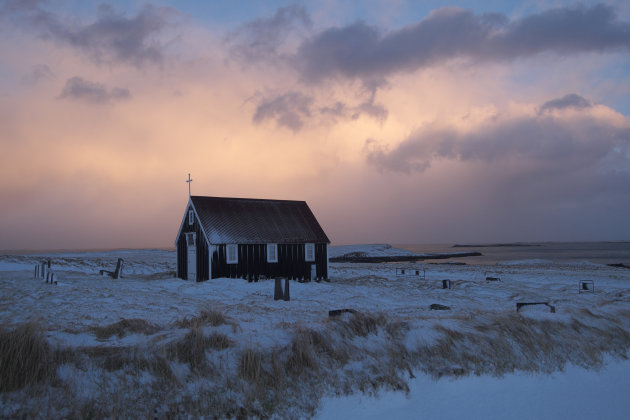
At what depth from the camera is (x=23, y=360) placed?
617cm

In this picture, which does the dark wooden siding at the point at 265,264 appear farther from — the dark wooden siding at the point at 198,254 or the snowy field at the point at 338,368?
the snowy field at the point at 338,368

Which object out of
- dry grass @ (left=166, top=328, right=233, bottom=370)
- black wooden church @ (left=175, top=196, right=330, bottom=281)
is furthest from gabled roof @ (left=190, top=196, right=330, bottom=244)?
dry grass @ (left=166, top=328, right=233, bottom=370)

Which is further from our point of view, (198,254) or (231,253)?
(198,254)

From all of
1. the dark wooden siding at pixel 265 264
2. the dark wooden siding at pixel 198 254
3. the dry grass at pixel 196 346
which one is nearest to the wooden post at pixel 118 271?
the dark wooden siding at pixel 198 254

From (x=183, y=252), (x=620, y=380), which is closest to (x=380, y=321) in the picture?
(x=620, y=380)

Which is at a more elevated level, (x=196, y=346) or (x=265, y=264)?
(x=265, y=264)

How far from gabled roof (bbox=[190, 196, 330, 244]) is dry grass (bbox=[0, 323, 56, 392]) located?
58.6 ft

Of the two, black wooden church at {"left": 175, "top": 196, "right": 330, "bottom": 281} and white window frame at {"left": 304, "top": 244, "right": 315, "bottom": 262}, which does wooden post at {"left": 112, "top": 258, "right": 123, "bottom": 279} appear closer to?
black wooden church at {"left": 175, "top": 196, "right": 330, "bottom": 281}

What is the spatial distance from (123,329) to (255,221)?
18.8 m

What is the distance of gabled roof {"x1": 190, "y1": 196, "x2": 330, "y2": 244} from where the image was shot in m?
25.3

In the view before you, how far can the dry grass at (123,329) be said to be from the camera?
7.94m

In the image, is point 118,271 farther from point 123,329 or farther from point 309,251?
point 123,329

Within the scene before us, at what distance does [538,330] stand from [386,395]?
13.9 feet

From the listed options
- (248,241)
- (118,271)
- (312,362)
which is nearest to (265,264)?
(248,241)
